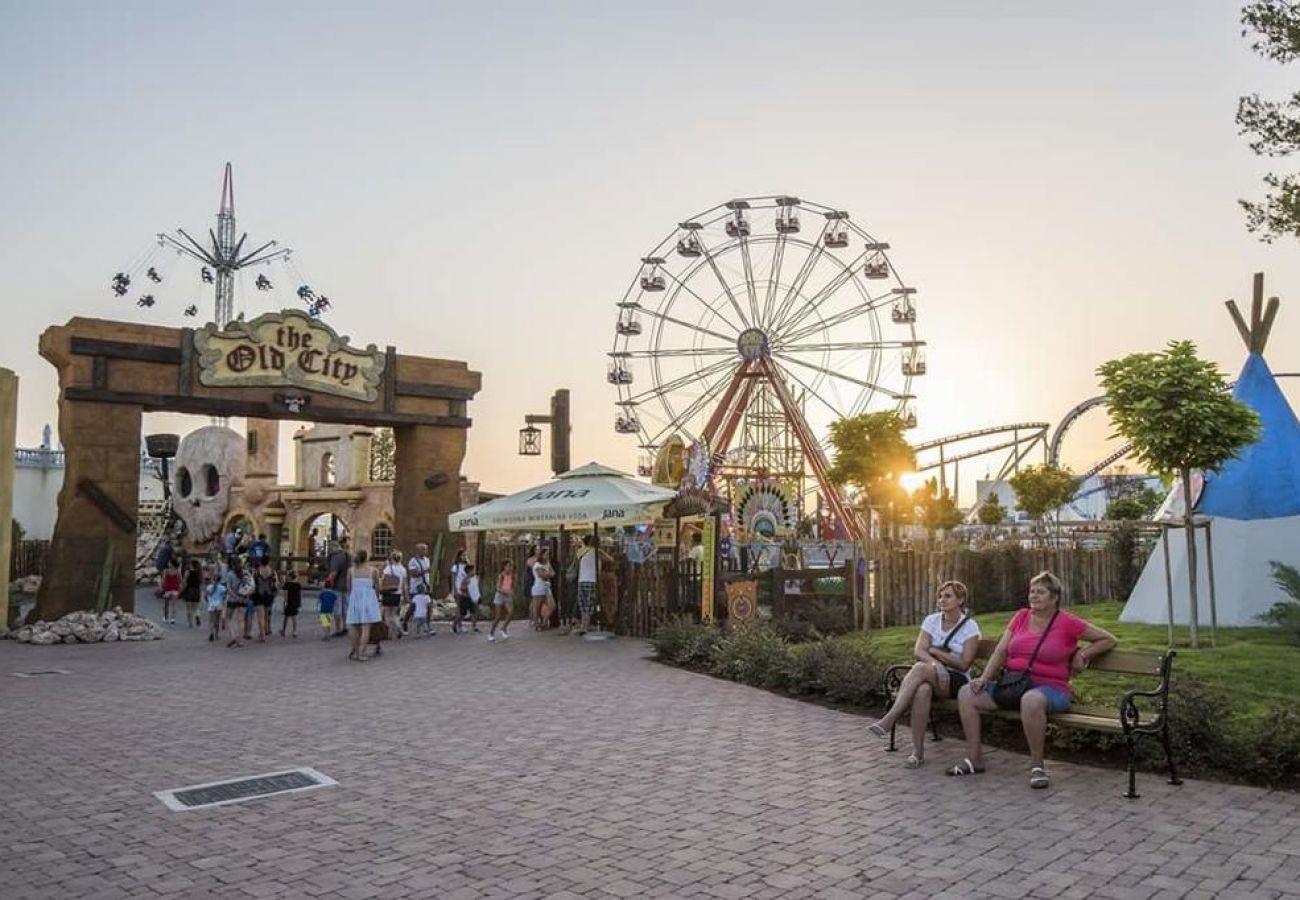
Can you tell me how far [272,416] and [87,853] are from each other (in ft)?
52.5

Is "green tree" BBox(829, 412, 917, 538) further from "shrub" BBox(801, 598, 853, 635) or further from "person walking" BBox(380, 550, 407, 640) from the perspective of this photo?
"person walking" BBox(380, 550, 407, 640)

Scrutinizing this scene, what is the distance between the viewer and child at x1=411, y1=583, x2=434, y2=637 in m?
17.3

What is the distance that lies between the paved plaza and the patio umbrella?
5022 millimetres

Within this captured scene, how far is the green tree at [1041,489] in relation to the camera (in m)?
50.8

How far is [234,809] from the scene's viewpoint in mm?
6227

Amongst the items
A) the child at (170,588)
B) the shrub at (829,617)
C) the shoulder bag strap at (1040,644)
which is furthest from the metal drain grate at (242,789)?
the child at (170,588)

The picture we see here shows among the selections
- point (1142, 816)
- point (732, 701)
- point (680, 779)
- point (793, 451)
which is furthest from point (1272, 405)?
point (793, 451)

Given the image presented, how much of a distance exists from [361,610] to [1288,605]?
12025mm

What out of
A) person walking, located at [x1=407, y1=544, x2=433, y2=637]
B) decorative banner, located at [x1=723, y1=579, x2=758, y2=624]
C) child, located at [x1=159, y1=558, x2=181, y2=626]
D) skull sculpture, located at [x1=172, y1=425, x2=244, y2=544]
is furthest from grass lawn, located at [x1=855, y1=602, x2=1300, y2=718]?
skull sculpture, located at [x1=172, y1=425, x2=244, y2=544]

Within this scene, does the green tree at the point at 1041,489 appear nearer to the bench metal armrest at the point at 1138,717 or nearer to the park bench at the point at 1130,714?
the park bench at the point at 1130,714

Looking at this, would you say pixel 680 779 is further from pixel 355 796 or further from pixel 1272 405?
pixel 1272 405

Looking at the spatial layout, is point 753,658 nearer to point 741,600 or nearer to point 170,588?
point 741,600

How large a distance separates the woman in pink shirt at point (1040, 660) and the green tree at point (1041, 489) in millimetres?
46285

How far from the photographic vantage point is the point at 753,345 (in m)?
40.6
